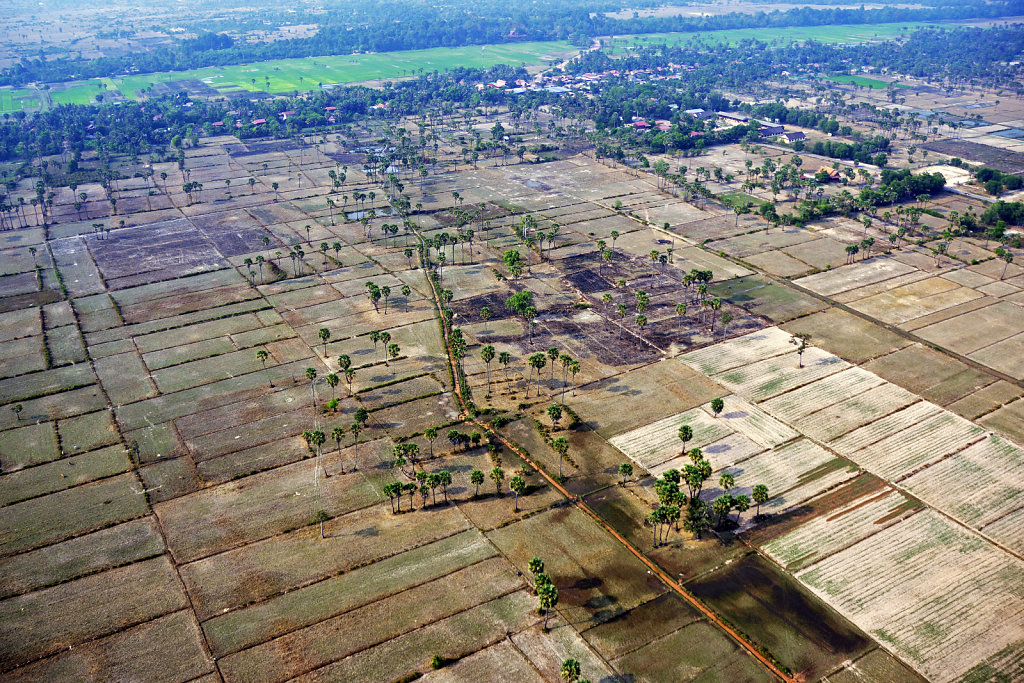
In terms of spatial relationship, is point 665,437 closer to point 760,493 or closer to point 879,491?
point 760,493

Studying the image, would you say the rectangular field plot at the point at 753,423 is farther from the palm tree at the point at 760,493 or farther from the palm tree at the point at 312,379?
the palm tree at the point at 312,379

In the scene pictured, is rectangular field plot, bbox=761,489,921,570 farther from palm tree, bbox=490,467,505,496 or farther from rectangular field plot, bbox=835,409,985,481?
palm tree, bbox=490,467,505,496

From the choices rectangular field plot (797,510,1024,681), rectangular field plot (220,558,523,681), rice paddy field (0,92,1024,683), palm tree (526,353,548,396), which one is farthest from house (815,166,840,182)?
rectangular field plot (220,558,523,681)

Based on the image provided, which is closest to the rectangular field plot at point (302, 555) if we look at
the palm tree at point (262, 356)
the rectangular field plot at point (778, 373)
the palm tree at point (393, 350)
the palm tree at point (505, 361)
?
the palm tree at point (505, 361)

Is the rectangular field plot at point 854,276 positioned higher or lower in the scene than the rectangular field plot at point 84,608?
higher

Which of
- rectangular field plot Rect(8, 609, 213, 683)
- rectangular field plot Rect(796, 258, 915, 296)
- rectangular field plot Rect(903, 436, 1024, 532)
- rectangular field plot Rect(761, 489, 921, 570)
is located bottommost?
rectangular field plot Rect(8, 609, 213, 683)

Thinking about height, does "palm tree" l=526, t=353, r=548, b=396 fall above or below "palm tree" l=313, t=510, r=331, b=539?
above
